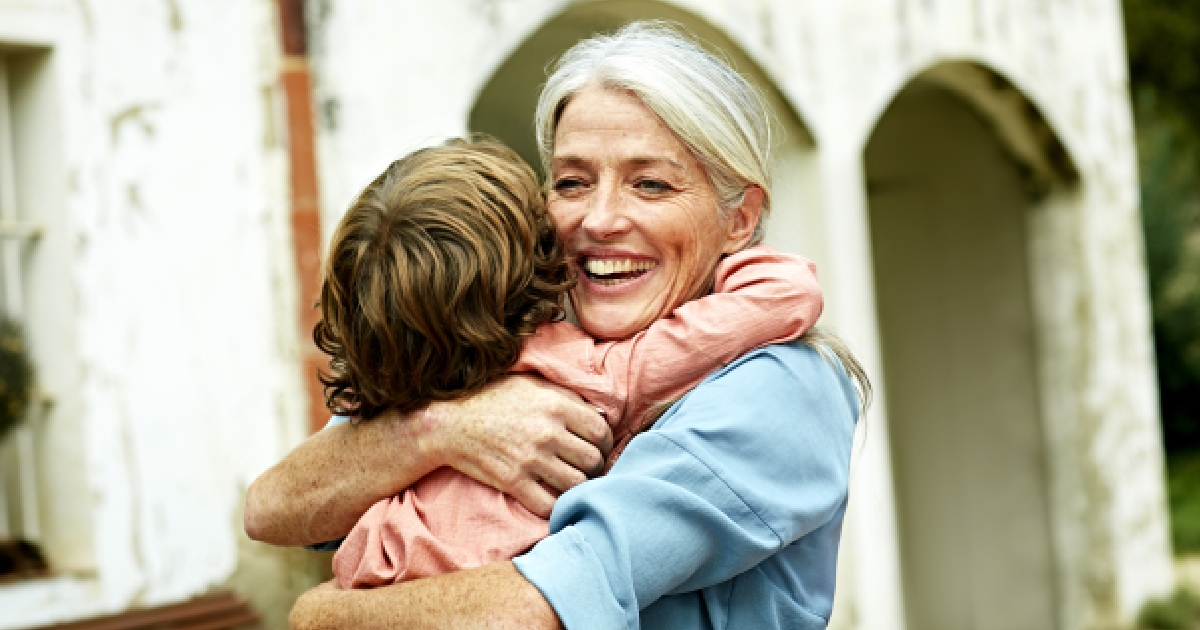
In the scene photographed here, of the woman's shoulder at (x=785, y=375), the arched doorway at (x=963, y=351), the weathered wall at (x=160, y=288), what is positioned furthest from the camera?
the arched doorway at (x=963, y=351)

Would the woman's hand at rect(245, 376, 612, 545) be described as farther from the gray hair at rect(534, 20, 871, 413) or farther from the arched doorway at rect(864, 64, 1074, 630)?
the arched doorway at rect(864, 64, 1074, 630)

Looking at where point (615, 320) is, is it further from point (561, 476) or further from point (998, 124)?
point (998, 124)

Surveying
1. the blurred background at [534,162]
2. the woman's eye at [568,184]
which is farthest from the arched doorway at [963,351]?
the woman's eye at [568,184]

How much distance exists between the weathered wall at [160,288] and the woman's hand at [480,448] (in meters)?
1.73

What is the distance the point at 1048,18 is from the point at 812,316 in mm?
4964

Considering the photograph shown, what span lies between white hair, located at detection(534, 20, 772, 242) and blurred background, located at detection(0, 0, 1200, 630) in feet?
0.82

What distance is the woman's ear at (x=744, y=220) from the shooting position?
6.32ft

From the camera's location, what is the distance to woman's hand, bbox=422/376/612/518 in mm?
1661

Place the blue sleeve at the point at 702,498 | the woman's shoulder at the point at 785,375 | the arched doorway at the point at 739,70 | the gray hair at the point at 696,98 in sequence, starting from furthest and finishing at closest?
the arched doorway at the point at 739,70 → the gray hair at the point at 696,98 → the woman's shoulder at the point at 785,375 → the blue sleeve at the point at 702,498

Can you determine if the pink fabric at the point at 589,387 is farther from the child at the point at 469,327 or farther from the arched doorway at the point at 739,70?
the arched doorway at the point at 739,70

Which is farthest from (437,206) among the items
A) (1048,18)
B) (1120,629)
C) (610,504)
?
(1120,629)

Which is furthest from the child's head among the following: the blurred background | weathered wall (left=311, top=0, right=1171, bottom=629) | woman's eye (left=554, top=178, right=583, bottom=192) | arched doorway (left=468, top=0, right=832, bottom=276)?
arched doorway (left=468, top=0, right=832, bottom=276)

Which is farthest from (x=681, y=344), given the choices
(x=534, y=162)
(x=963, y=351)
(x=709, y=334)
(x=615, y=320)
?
(x=963, y=351)

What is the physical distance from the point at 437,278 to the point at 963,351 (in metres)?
5.81
